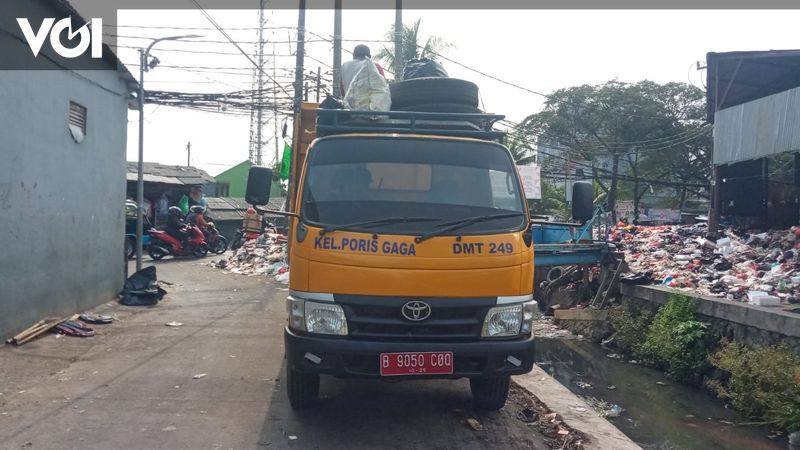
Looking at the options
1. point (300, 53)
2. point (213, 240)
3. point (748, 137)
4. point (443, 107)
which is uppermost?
point (300, 53)

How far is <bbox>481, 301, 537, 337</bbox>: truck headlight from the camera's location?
180 inches

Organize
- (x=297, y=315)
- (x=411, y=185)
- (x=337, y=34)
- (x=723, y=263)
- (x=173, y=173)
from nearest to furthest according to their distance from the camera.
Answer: (x=297, y=315) < (x=411, y=185) < (x=723, y=263) < (x=337, y=34) < (x=173, y=173)

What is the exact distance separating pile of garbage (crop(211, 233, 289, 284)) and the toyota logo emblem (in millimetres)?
11314

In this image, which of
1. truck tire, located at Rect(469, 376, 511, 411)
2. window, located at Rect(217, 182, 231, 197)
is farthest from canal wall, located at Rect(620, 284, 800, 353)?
window, located at Rect(217, 182, 231, 197)

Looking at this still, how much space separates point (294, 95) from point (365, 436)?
1358cm

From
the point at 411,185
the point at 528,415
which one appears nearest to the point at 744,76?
the point at 528,415

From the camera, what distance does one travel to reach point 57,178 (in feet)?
27.0

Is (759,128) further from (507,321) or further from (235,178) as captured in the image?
(235,178)

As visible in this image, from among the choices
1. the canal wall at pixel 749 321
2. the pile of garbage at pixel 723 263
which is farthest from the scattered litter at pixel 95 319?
the pile of garbage at pixel 723 263

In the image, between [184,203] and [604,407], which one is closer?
[604,407]

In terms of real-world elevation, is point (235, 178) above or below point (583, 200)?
above

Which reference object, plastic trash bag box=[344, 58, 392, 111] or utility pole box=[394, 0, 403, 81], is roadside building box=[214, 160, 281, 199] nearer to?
utility pole box=[394, 0, 403, 81]

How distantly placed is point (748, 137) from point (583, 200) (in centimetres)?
1271

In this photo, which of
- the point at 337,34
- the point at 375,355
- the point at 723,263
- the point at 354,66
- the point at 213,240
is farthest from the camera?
the point at 213,240
